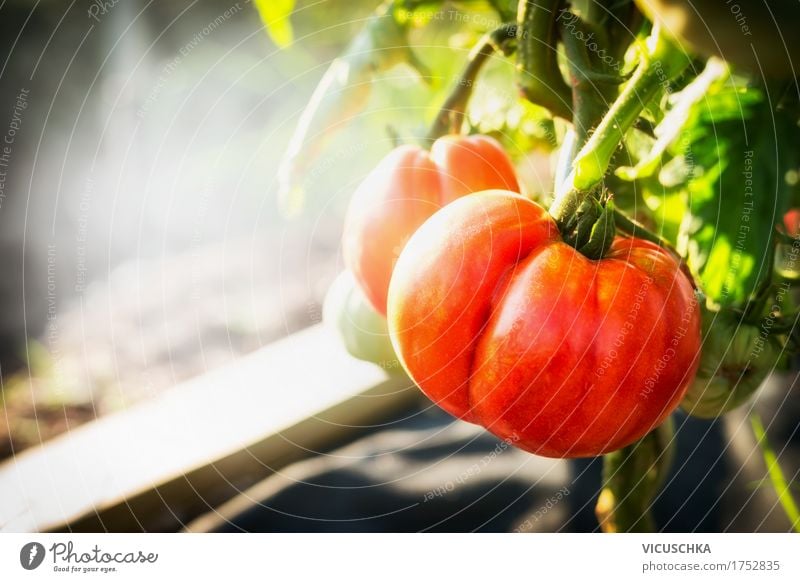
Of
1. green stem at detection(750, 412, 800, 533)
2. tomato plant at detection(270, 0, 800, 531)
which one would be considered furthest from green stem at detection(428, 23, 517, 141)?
green stem at detection(750, 412, 800, 533)

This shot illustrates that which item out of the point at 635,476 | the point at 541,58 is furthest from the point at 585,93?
the point at 635,476

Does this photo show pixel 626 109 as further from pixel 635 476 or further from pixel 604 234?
pixel 635 476

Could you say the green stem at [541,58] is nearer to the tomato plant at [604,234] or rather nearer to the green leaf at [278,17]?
the tomato plant at [604,234]

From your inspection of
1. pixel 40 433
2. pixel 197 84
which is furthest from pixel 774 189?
pixel 40 433

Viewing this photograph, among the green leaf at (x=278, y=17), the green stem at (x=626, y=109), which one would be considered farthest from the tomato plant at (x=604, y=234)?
the green leaf at (x=278, y=17)

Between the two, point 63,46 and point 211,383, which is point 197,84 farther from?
point 211,383

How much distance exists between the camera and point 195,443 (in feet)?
1.67

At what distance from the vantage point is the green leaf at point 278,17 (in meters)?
0.34

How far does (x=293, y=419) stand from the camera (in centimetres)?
51

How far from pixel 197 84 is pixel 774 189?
0.32 m

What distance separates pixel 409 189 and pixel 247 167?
0.18 metres

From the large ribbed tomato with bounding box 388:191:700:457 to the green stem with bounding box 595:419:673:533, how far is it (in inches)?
3.5

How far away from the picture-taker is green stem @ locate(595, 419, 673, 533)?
0.32 metres

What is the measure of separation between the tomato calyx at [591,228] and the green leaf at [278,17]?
19 cm
